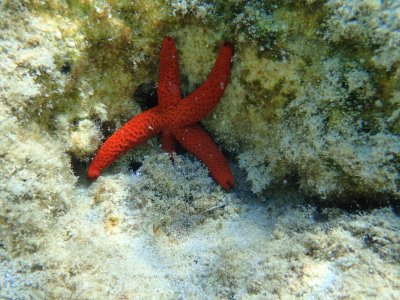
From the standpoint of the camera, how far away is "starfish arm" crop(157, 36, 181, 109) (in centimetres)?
281

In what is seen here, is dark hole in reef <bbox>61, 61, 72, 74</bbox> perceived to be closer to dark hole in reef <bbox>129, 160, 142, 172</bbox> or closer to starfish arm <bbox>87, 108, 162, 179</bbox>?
starfish arm <bbox>87, 108, 162, 179</bbox>

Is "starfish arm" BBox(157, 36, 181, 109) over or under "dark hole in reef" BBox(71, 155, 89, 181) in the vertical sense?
over

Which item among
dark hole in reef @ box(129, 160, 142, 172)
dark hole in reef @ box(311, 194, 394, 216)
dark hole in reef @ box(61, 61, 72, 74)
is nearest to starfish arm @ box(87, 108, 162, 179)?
dark hole in reef @ box(129, 160, 142, 172)

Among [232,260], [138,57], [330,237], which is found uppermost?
[138,57]

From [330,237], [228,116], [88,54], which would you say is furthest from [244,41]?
[330,237]

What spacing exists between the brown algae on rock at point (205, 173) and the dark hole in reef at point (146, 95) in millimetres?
58

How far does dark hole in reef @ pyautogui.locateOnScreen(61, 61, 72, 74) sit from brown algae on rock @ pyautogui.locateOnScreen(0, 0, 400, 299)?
0.05 ft

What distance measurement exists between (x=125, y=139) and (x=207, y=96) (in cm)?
91

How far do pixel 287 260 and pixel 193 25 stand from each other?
2056 mm

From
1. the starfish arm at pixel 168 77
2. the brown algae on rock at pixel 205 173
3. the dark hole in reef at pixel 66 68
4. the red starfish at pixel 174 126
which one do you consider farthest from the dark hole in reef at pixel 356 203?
the dark hole in reef at pixel 66 68

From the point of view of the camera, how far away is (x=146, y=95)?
326 centimetres

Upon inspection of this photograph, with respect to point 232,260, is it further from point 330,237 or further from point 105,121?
point 105,121

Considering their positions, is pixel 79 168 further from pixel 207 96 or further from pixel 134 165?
pixel 207 96

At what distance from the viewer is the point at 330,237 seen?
2.32m
